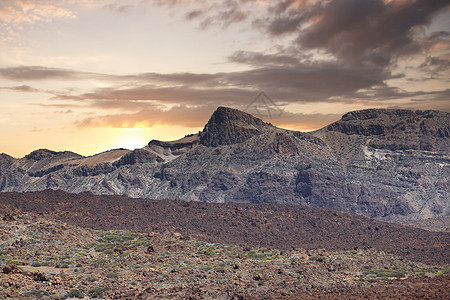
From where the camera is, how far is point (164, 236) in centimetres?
9556

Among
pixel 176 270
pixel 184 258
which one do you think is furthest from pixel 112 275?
pixel 184 258

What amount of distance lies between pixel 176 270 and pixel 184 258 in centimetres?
728

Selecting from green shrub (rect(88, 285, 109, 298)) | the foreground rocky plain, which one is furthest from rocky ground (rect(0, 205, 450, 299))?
the foreground rocky plain

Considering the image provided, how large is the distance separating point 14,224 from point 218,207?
234 feet

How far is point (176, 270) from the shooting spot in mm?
76125

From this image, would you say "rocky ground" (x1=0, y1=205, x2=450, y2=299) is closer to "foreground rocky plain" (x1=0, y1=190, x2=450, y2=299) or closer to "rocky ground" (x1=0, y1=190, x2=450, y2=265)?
"foreground rocky plain" (x1=0, y1=190, x2=450, y2=299)

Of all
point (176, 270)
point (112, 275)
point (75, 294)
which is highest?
point (112, 275)

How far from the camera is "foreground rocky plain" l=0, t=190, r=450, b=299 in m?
65.2

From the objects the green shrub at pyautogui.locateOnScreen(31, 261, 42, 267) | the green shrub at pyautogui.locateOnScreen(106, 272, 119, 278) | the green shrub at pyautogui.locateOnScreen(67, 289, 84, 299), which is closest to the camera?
the green shrub at pyautogui.locateOnScreen(67, 289, 84, 299)

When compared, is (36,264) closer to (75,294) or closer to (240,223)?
(75,294)

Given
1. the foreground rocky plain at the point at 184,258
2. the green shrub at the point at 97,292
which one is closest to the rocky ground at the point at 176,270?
the green shrub at the point at 97,292

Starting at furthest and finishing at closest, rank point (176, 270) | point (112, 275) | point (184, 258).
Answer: point (184, 258) < point (176, 270) < point (112, 275)

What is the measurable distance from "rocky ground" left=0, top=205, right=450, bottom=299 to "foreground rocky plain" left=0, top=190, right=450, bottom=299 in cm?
15

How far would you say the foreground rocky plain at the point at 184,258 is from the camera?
65.2 meters
